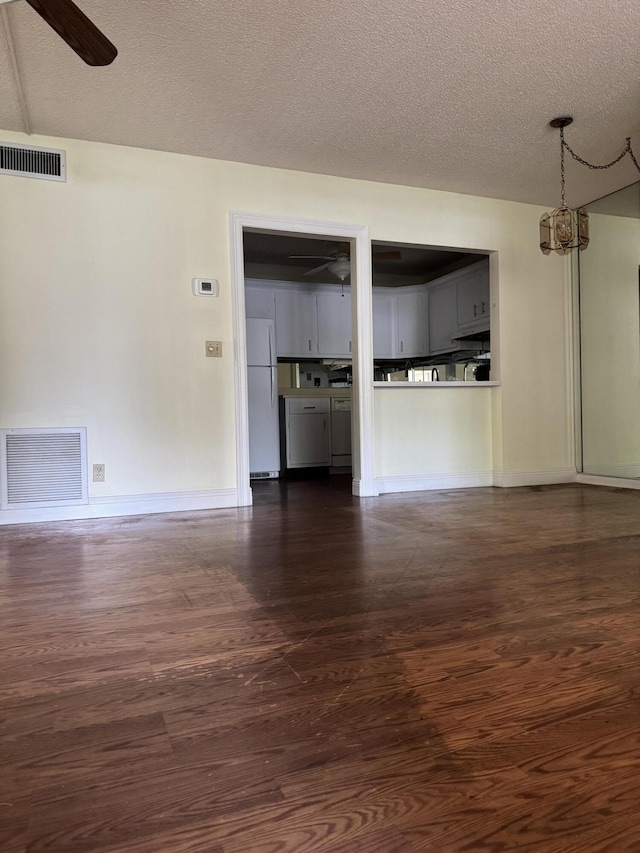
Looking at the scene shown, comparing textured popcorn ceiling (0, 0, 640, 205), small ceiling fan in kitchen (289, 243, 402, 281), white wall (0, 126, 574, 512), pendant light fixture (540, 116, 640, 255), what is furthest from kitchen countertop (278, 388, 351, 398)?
pendant light fixture (540, 116, 640, 255)

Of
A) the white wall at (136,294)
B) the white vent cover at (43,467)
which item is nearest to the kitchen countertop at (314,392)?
the white wall at (136,294)

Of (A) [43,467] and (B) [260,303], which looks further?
(B) [260,303]

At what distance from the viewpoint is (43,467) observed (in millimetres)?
3254

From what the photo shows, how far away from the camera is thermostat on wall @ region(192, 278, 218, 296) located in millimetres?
3598

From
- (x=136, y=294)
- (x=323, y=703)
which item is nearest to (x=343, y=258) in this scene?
(x=136, y=294)

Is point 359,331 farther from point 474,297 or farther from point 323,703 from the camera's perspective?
point 323,703

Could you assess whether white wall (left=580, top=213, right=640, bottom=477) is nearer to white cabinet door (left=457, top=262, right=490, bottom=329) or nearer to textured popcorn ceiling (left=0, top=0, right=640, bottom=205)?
textured popcorn ceiling (left=0, top=0, right=640, bottom=205)

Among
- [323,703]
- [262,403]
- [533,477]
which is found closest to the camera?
[323,703]

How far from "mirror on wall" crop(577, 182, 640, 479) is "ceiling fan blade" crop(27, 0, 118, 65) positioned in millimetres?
3903

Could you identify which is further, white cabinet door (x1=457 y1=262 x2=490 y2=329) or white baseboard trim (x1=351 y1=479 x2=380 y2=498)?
white cabinet door (x1=457 y1=262 x2=490 y2=329)

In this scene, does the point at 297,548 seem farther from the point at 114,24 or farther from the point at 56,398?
the point at 114,24

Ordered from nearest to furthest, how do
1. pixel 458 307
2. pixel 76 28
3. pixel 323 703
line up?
1. pixel 323 703
2. pixel 76 28
3. pixel 458 307

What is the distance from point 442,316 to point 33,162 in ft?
14.9

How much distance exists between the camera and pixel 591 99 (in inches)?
119
